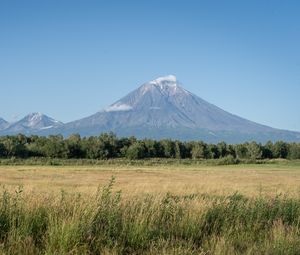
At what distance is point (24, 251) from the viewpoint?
7.74 meters

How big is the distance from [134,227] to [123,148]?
375 feet

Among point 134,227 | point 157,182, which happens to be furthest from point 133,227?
point 157,182

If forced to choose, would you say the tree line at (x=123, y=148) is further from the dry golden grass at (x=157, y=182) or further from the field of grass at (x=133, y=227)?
the field of grass at (x=133, y=227)

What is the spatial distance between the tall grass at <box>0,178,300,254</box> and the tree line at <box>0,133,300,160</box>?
325 feet

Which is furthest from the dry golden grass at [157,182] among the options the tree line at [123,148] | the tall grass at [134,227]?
the tree line at [123,148]

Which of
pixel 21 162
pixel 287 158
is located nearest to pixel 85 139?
pixel 21 162

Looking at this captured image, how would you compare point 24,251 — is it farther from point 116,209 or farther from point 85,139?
point 85,139

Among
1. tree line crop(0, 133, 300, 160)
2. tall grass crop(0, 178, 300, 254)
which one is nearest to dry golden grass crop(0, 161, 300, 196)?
tall grass crop(0, 178, 300, 254)

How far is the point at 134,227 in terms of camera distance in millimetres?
9125

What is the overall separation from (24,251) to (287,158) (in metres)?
138

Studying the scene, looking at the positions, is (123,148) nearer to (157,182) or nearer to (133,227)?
(157,182)

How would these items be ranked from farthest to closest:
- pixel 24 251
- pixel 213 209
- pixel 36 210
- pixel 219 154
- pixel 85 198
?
pixel 219 154, pixel 213 209, pixel 85 198, pixel 36 210, pixel 24 251

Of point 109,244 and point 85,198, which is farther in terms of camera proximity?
point 85,198

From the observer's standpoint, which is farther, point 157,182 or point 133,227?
point 157,182
